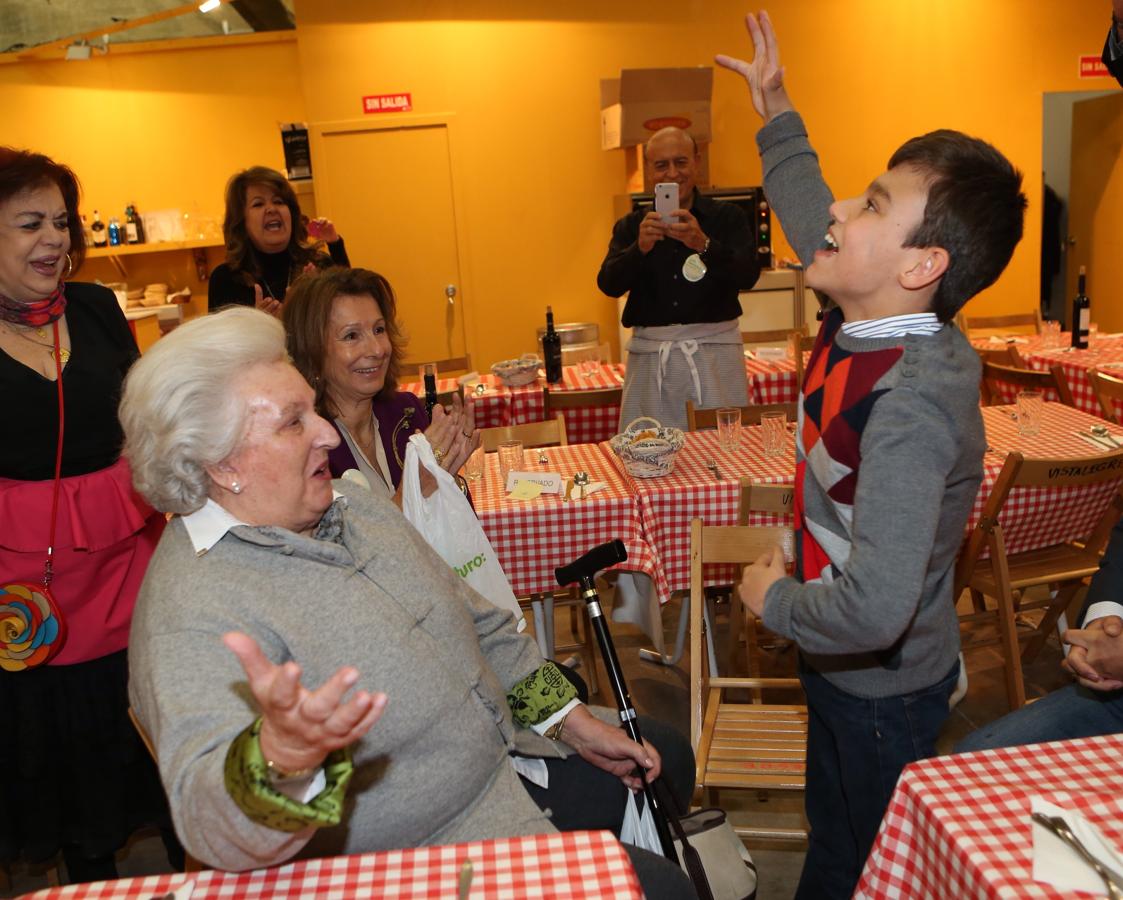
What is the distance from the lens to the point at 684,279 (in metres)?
4.23

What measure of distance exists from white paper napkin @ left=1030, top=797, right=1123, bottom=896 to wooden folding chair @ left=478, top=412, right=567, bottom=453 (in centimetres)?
278

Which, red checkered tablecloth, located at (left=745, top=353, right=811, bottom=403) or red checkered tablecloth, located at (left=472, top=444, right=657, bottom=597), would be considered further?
red checkered tablecloth, located at (left=745, top=353, right=811, bottom=403)

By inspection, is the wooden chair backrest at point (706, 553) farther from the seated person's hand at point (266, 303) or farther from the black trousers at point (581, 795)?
the seated person's hand at point (266, 303)

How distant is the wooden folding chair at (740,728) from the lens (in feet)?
7.39

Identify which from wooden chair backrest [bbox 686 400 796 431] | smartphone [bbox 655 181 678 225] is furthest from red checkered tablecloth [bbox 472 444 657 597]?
Answer: smartphone [bbox 655 181 678 225]

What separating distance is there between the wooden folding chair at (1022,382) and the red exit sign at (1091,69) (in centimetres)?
391

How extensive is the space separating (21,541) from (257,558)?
97 centimetres

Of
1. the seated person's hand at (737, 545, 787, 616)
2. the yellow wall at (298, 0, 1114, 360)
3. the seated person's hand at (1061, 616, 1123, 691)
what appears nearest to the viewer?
the seated person's hand at (737, 545, 787, 616)

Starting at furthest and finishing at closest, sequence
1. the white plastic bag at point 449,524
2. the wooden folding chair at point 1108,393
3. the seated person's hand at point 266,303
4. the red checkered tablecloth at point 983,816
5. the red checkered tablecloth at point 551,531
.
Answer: the wooden folding chair at point 1108,393
the seated person's hand at point 266,303
the red checkered tablecloth at point 551,531
the white plastic bag at point 449,524
the red checkered tablecloth at point 983,816

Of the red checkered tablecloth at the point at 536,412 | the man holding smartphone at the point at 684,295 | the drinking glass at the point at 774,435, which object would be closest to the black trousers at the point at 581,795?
the drinking glass at the point at 774,435

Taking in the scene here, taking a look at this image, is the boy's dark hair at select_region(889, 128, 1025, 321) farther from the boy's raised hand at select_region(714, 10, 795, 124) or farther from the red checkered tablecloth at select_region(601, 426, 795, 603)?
the red checkered tablecloth at select_region(601, 426, 795, 603)

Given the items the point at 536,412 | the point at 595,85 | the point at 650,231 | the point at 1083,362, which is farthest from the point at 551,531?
the point at 595,85

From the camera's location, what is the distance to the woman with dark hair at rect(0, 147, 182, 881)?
2164mm

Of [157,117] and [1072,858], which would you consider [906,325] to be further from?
[157,117]
